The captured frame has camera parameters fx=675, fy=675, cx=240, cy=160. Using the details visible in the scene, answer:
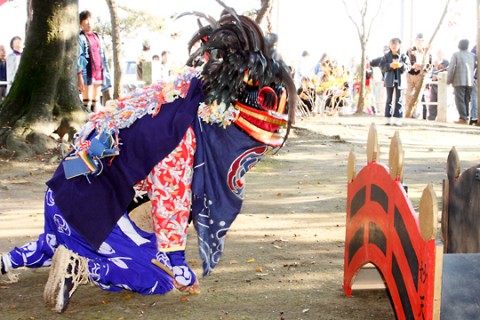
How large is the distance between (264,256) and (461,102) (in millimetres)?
11632

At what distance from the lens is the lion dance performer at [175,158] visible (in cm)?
330

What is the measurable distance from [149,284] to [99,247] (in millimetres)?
351

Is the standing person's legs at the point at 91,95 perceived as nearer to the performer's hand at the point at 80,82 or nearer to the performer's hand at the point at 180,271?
the performer's hand at the point at 80,82

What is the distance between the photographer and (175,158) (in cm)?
330

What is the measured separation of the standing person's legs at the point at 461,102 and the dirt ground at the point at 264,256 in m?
6.06

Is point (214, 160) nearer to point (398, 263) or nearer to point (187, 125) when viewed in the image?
point (187, 125)

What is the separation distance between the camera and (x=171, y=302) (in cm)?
353

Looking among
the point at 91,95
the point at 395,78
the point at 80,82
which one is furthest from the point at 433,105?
the point at 80,82

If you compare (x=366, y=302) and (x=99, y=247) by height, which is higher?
(x=99, y=247)

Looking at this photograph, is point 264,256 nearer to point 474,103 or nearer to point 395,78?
point 395,78

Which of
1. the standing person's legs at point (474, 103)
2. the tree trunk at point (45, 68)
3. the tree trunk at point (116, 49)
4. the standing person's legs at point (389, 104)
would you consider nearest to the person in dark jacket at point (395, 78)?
the standing person's legs at point (389, 104)

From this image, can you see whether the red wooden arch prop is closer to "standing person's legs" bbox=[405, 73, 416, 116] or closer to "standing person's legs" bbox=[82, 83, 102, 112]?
"standing person's legs" bbox=[82, 83, 102, 112]

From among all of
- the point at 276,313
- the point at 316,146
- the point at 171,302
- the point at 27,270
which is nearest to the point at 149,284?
the point at 171,302

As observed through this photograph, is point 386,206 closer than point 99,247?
Yes
